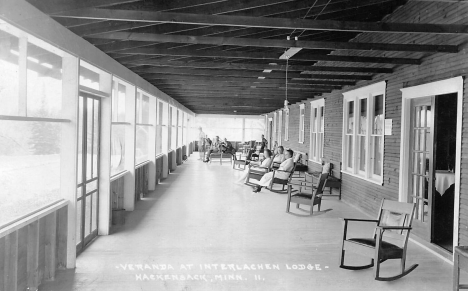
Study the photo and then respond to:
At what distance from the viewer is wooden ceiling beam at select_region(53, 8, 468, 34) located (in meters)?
3.57

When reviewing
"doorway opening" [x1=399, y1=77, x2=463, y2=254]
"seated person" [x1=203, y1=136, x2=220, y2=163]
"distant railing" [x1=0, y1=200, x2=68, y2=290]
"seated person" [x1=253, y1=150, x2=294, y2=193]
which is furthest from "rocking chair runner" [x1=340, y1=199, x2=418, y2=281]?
"seated person" [x1=203, y1=136, x2=220, y2=163]

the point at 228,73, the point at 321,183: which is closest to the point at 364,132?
the point at 321,183

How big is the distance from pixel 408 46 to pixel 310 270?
2.93 m

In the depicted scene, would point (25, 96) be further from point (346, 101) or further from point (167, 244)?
point (346, 101)

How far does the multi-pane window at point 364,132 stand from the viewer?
7.27m

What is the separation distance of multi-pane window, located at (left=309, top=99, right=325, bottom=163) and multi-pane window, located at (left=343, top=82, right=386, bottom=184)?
1983 mm

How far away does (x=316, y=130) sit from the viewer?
37.6 feet

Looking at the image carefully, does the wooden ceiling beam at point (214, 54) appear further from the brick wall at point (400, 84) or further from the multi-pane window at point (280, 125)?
the multi-pane window at point (280, 125)

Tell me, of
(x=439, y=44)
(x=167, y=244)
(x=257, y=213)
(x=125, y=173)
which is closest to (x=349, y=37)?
(x=439, y=44)

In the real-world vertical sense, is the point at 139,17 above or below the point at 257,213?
above

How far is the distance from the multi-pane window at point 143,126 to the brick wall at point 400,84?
454cm

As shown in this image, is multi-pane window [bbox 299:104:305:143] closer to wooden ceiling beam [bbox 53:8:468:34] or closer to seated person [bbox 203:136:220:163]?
seated person [bbox 203:136:220:163]

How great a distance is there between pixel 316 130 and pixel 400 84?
5212mm

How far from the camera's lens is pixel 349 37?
8648 mm
